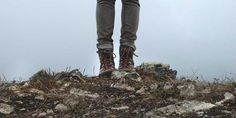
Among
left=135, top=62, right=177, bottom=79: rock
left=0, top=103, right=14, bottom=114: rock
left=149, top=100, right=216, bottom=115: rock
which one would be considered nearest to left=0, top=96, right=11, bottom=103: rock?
left=0, top=103, right=14, bottom=114: rock

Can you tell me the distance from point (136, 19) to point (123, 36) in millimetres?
315

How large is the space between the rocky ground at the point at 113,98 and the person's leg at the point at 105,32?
1.34 ft

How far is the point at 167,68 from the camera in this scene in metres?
8.95

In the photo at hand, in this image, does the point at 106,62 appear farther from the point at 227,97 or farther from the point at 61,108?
the point at 227,97

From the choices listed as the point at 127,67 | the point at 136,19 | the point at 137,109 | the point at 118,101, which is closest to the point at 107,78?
the point at 127,67

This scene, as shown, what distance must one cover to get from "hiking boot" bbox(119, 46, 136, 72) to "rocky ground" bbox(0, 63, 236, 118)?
418 mm

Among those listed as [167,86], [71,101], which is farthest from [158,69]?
[71,101]

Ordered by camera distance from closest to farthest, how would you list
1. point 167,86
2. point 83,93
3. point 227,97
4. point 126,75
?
point 227,97 → point 167,86 → point 83,93 → point 126,75

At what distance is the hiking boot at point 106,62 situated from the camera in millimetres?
7661

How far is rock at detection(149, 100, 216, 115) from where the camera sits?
5.21 m

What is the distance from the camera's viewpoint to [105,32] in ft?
25.2

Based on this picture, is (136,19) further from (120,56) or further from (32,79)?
(32,79)

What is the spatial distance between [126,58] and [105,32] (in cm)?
50

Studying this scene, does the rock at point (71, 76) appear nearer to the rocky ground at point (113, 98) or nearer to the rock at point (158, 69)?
the rocky ground at point (113, 98)
